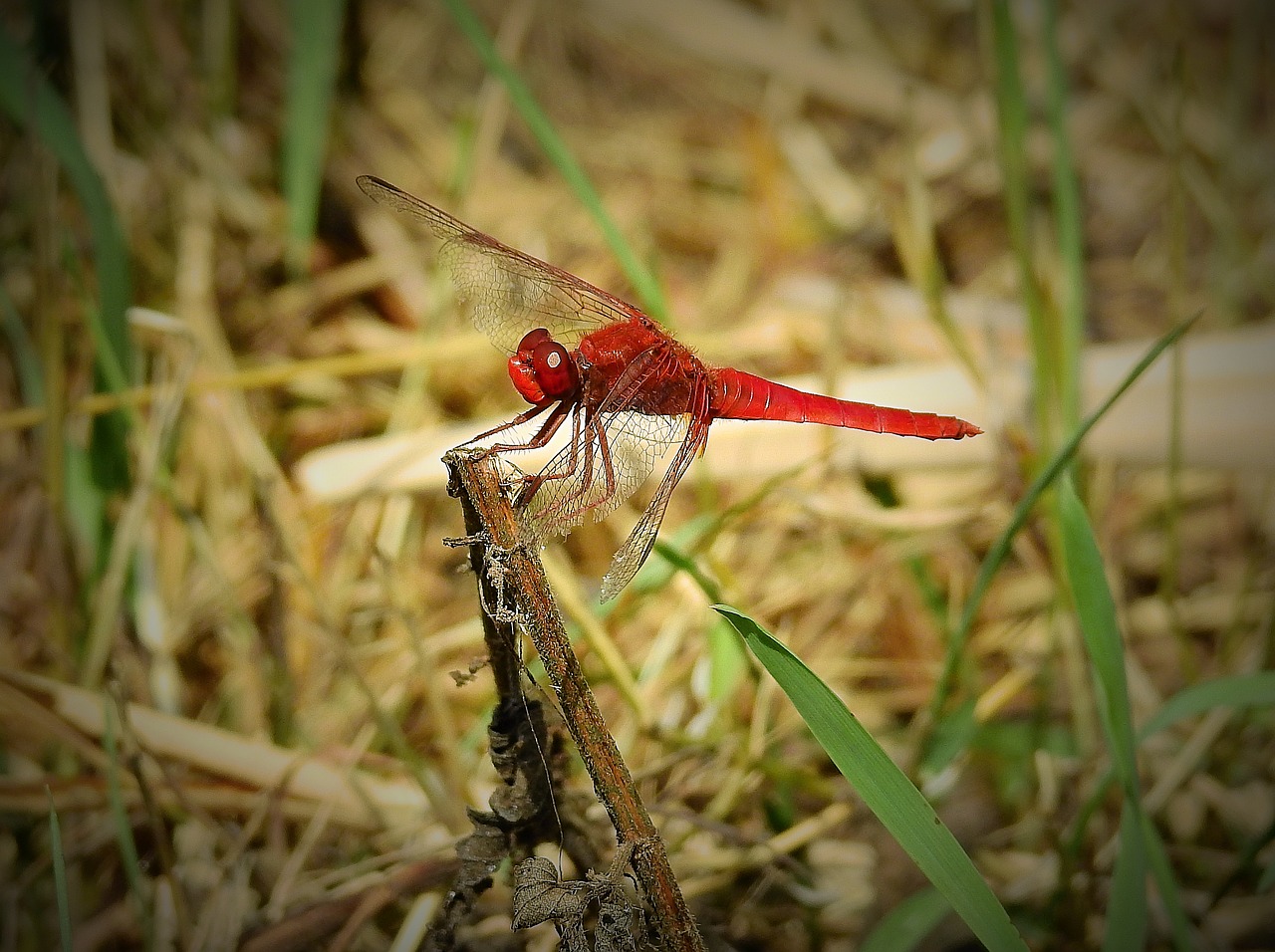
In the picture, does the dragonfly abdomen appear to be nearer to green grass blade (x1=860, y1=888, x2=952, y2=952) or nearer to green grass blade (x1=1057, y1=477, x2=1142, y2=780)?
green grass blade (x1=1057, y1=477, x2=1142, y2=780)

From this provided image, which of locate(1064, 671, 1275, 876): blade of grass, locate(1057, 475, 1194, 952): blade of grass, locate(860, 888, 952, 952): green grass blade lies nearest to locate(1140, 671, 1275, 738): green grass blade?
locate(1064, 671, 1275, 876): blade of grass

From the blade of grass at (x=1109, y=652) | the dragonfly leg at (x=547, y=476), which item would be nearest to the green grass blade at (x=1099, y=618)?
the blade of grass at (x=1109, y=652)

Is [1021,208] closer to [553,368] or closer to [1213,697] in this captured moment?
[1213,697]

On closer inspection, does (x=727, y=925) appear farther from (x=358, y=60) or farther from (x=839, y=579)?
(x=358, y=60)

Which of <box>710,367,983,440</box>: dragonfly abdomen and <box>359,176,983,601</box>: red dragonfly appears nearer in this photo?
<box>359,176,983,601</box>: red dragonfly

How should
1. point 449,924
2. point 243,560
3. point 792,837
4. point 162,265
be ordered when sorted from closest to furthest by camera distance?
point 449,924
point 792,837
point 243,560
point 162,265

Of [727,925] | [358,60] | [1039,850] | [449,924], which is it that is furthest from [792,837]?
[358,60]
